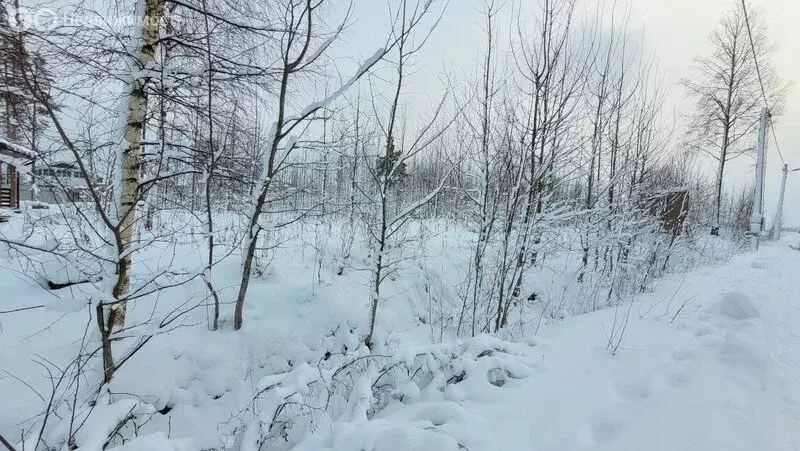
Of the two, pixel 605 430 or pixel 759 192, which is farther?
pixel 759 192

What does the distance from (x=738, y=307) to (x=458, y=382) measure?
2.99 m

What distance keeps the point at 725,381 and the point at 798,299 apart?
3382mm

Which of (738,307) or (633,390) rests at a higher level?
(738,307)

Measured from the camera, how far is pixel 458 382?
9.20 feet

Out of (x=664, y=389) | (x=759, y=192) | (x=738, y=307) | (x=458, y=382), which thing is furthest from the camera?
(x=759, y=192)

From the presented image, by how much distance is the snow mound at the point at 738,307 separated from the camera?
11.0ft

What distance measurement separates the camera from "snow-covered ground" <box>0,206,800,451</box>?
6.28 ft

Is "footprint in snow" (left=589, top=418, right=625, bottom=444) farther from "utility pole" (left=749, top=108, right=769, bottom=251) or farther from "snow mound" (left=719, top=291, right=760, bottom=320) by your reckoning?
"utility pole" (left=749, top=108, right=769, bottom=251)

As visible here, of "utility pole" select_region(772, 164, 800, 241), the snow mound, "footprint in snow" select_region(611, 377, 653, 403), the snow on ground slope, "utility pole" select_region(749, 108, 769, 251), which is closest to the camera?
the snow on ground slope

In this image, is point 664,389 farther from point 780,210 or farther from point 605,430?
point 780,210

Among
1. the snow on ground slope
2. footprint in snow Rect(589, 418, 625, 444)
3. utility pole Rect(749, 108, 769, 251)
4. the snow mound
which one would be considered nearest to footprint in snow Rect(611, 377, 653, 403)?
the snow on ground slope

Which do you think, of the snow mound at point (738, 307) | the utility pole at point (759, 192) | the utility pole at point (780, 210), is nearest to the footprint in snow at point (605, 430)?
the snow mound at point (738, 307)

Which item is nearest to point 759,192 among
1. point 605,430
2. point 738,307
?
point 738,307

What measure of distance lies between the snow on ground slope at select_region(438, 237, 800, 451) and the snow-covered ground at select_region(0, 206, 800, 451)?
11mm
